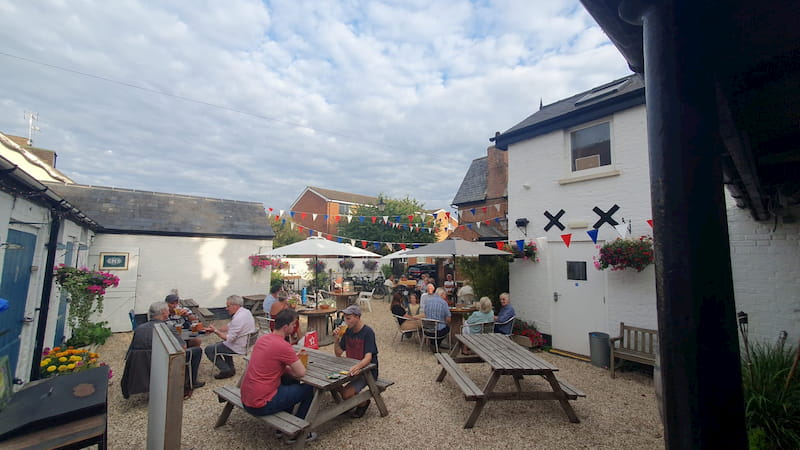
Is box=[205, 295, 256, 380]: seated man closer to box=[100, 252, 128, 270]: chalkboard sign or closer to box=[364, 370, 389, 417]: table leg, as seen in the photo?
box=[364, 370, 389, 417]: table leg

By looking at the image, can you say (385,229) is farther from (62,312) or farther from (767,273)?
(767,273)

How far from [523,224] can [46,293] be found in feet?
29.2

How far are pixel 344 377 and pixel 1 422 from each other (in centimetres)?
264

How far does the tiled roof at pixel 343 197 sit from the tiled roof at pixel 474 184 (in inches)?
642

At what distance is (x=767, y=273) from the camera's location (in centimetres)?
519

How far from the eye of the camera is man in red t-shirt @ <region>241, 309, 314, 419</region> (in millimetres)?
3508

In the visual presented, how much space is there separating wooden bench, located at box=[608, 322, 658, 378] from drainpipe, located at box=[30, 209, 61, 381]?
29.8 ft

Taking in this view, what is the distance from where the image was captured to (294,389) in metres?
3.74

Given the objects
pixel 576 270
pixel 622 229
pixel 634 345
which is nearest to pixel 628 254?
pixel 622 229

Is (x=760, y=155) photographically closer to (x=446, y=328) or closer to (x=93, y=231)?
(x=446, y=328)

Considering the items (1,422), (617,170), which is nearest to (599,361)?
(617,170)

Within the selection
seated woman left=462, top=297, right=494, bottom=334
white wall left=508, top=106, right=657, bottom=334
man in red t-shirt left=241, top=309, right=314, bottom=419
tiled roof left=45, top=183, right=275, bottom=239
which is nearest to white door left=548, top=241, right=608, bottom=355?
white wall left=508, top=106, right=657, bottom=334

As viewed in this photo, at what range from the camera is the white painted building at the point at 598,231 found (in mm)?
5172

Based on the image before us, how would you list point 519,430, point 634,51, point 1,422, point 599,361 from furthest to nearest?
point 599,361 < point 519,430 < point 1,422 < point 634,51
